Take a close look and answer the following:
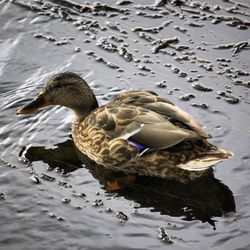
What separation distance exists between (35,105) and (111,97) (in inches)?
37.9

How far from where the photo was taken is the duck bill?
7.04m

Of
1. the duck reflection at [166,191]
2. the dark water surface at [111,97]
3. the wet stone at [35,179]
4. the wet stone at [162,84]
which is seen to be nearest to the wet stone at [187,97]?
the dark water surface at [111,97]

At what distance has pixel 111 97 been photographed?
7.62m

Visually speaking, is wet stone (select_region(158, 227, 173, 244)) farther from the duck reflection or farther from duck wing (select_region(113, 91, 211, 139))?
duck wing (select_region(113, 91, 211, 139))

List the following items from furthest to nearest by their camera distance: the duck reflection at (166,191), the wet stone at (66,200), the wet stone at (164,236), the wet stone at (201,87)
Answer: the wet stone at (201,87)
the wet stone at (66,200)
the duck reflection at (166,191)
the wet stone at (164,236)

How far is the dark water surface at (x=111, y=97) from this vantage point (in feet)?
18.8

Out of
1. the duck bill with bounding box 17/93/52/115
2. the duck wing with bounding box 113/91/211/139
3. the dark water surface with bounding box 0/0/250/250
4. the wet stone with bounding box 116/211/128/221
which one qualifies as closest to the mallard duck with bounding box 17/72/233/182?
the duck wing with bounding box 113/91/211/139

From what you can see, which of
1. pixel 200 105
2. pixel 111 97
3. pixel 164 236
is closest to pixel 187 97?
pixel 200 105

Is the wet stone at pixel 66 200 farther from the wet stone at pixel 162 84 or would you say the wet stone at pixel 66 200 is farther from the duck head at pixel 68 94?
the wet stone at pixel 162 84

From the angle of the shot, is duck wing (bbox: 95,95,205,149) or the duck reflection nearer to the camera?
the duck reflection

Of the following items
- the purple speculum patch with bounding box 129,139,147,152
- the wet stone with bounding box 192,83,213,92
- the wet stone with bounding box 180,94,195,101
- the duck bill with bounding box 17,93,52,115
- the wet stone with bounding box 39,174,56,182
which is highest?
the duck bill with bounding box 17,93,52,115

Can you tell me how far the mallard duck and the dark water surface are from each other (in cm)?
15

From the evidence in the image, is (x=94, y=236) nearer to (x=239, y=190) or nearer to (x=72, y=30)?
(x=239, y=190)

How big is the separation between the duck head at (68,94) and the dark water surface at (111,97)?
0.89ft
